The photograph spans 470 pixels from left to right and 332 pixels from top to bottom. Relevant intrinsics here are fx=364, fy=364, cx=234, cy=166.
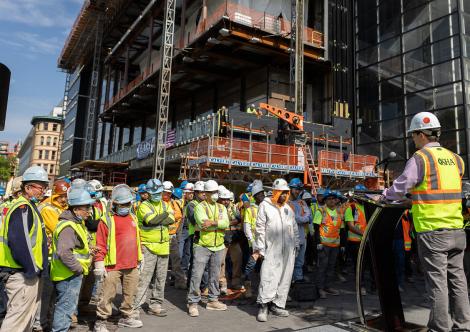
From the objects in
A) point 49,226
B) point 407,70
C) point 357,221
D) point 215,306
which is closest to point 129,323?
point 215,306

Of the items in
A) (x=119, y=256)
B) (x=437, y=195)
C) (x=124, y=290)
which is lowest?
(x=124, y=290)

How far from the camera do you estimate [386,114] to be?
2298 cm

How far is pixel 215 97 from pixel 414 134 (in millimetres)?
26051

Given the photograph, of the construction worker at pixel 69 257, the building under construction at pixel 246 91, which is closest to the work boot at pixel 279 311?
the construction worker at pixel 69 257

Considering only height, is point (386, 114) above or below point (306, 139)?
above

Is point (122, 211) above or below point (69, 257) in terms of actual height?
above

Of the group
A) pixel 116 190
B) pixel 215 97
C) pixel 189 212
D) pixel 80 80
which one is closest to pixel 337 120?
pixel 215 97

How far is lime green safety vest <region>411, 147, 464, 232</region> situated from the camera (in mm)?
3020

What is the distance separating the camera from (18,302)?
348 cm

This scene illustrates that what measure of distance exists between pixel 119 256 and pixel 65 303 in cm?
100

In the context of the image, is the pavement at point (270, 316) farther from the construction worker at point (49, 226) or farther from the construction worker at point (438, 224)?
the construction worker at point (438, 224)

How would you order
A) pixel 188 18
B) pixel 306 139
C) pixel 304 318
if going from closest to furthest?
pixel 304 318 < pixel 306 139 < pixel 188 18

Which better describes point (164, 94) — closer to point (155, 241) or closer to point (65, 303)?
point (155, 241)

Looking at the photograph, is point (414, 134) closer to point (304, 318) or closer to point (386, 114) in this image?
point (304, 318)
